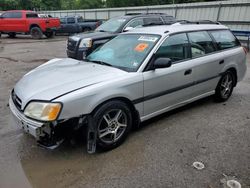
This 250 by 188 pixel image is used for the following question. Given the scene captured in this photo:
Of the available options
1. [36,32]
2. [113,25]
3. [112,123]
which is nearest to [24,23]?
[36,32]

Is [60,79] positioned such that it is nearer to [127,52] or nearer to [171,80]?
[127,52]

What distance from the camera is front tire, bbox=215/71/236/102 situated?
4.90 metres

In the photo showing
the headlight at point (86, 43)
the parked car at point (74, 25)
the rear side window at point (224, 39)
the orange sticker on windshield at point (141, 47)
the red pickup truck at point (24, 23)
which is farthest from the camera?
the parked car at point (74, 25)

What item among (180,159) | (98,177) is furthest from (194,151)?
(98,177)

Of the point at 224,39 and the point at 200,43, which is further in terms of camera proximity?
the point at 224,39

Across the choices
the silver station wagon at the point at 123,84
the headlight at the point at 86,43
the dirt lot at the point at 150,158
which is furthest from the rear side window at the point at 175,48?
the headlight at the point at 86,43

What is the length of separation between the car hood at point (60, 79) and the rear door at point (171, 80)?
0.50m

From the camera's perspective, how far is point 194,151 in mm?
3299

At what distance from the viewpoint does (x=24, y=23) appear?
1719 centimetres

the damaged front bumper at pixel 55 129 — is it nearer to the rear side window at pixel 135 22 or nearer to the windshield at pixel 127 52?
the windshield at pixel 127 52

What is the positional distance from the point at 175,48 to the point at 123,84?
1281 mm

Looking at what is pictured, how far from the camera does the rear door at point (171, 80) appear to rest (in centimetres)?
361

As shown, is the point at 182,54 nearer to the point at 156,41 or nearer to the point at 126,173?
the point at 156,41

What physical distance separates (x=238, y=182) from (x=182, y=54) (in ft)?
7.01
